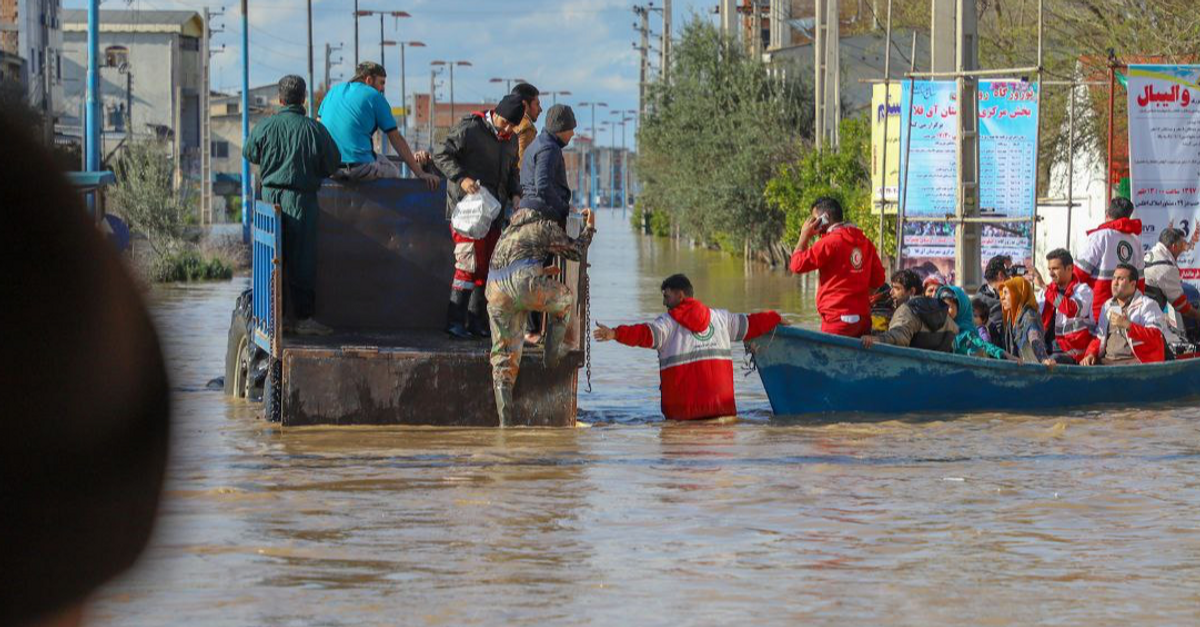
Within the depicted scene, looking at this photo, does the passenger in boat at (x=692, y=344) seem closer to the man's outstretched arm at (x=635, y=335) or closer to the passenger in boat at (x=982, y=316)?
Answer: the man's outstretched arm at (x=635, y=335)

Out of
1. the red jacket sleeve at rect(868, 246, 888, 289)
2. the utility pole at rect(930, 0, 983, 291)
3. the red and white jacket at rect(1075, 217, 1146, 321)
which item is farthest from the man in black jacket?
the utility pole at rect(930, 0, 983, 291)

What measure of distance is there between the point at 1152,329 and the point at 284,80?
6869 millimetres

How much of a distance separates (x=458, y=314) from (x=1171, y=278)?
6460 mm

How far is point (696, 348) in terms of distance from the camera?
12.2m

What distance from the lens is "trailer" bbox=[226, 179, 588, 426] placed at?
11.4 meters

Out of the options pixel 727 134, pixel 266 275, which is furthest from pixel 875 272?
pixel 727 134

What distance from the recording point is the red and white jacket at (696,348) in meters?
12.1

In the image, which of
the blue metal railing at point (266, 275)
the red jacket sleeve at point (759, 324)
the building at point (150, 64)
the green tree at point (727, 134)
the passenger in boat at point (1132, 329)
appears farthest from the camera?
the building at point (150, 64)

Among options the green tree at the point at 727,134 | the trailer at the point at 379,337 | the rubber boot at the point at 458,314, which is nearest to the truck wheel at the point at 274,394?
the trailer at the point at 379,337

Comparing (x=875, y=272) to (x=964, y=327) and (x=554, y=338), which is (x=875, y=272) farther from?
(x=554, y=338)

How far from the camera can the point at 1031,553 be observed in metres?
7.64

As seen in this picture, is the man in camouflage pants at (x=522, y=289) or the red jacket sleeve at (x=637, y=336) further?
the red jacket sleeve at (x=637, y=336)

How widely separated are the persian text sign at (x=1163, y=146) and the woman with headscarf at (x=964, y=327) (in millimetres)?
3217

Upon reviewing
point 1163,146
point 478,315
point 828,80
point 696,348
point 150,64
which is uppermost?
point 150,64
